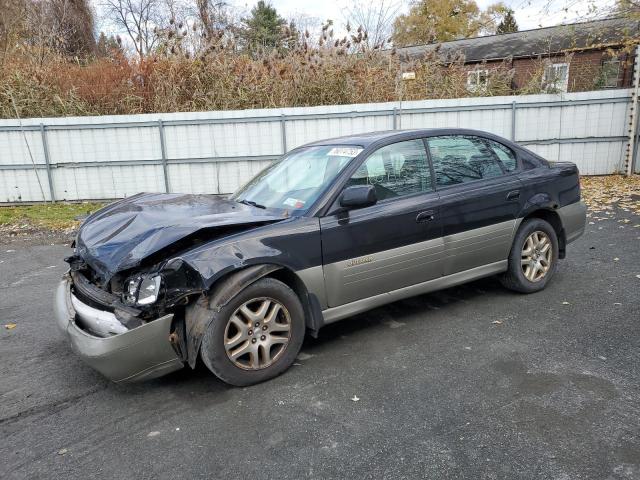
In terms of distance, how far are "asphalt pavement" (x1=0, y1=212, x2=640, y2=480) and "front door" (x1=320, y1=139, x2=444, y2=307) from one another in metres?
0.51

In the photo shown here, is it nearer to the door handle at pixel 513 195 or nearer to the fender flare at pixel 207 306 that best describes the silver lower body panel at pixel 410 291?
the door handle at pixel 513 195

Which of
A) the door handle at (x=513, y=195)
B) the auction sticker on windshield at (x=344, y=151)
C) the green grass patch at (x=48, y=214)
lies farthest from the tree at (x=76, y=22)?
the door handle at (x=513, y=195)

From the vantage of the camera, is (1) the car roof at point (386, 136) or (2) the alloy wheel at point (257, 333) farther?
(1) the car roof at point (386, 136)

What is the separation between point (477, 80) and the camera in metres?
13.2

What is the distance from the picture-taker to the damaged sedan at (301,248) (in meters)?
3.05

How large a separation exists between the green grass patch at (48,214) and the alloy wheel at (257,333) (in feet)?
22.9

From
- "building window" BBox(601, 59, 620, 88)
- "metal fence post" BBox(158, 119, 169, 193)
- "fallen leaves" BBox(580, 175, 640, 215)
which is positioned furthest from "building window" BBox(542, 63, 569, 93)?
"metal fence post" BBox(158, 119, 169, 193)

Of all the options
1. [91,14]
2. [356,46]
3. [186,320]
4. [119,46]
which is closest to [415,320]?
[186,320]

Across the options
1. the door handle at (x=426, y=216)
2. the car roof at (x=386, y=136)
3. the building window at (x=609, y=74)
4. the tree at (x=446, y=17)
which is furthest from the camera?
the tree at (x=446, y=17)

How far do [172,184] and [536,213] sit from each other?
8604 millimetres

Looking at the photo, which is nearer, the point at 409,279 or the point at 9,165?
the point at 409,279

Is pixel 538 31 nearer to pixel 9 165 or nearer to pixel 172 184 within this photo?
pixel 172 184

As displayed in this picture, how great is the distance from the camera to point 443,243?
162 inches

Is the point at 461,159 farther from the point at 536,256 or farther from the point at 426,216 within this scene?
the point at 536,256
